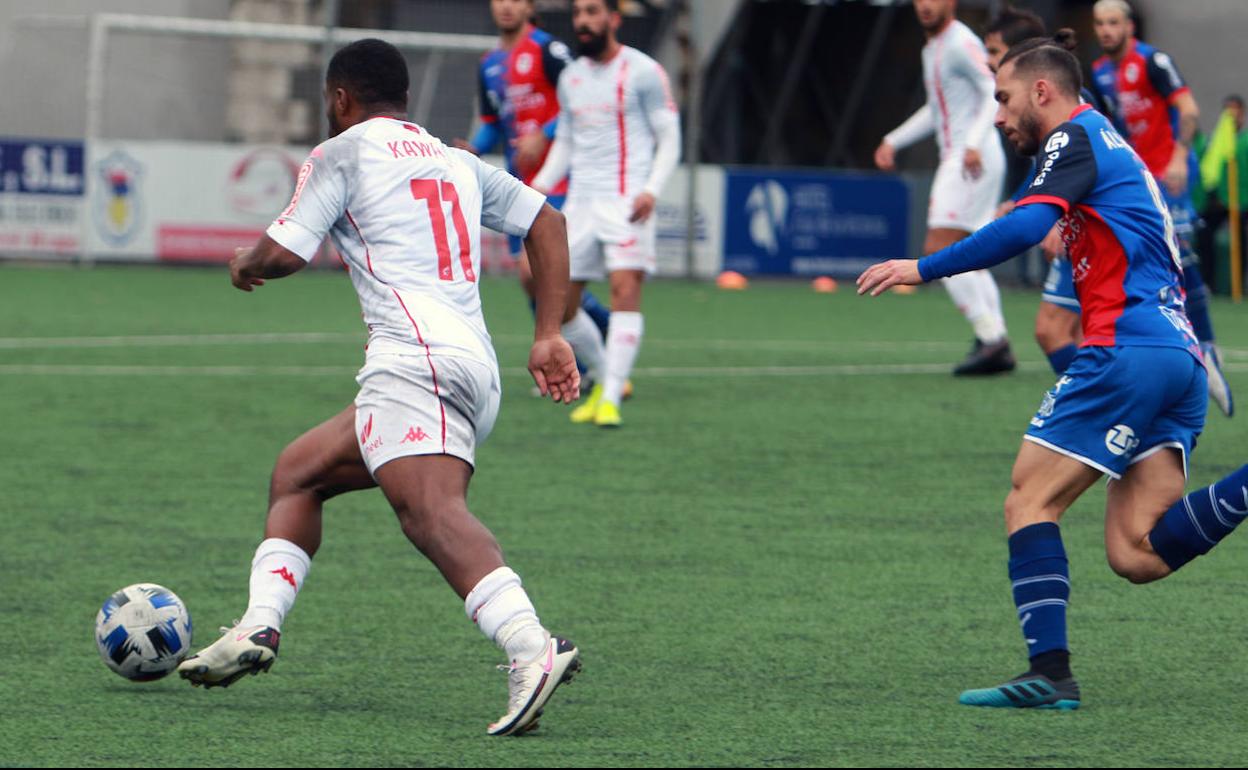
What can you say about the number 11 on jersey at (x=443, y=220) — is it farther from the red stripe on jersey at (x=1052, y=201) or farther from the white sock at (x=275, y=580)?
the red stripe on jersey at (x=1052, y=201)

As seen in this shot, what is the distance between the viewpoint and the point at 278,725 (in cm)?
456

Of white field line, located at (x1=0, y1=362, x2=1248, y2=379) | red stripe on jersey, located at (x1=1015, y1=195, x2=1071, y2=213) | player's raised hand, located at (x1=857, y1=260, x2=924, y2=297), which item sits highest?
red stripe on jersey, located at (x1=1015, y1=195, x2=1071, y2=213)

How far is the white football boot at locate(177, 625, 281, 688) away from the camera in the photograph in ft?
15.1

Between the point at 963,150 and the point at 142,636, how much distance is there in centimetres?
798

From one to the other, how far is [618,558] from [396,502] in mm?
2214

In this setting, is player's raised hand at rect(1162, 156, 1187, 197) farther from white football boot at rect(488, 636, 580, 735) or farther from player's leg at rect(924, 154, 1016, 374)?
white football boot at rect(488, 636, 580, 735)

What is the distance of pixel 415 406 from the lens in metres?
4.66

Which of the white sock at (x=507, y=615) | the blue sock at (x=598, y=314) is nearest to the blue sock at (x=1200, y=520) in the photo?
the white sock at (x=507, y=615)

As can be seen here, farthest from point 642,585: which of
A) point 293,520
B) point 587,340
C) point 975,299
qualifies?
point 975,299

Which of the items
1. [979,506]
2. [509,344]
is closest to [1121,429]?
[979,506]

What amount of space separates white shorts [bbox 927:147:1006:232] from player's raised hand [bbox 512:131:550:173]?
233cm

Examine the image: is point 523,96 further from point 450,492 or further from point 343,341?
point 450,492

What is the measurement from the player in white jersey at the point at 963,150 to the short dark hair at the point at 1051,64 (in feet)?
22.0

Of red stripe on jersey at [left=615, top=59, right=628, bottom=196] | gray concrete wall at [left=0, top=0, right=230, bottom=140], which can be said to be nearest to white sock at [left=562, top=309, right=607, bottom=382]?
red stripe on jersey at [left=615, top=59, right=628, bottom=196]
